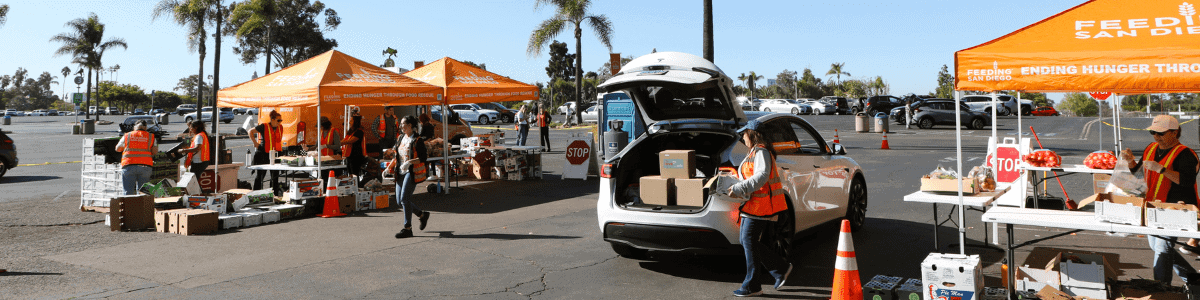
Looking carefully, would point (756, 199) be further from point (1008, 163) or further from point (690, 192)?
point (1008, 163)

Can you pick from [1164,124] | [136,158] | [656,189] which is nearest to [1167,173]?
[1164,124]

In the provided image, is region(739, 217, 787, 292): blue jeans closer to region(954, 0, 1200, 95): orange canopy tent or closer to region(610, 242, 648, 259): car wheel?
region(610, 242, 648, 259): car wheel

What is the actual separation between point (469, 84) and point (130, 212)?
20.0 ft

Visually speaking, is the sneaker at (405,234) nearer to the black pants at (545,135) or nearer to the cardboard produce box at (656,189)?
the cardboard produce box at (656,189)

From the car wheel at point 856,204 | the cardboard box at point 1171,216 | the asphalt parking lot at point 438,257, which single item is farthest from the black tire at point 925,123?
the cardboard box at point 1171,216

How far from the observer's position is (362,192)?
1148 cm

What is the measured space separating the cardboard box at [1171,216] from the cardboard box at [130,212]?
34.3 ft

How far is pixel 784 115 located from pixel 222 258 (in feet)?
19.2

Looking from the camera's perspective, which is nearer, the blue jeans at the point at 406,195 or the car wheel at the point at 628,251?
the car wheel at the point at 628,251

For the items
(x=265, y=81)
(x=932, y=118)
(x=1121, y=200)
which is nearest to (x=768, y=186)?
(x=1121, y=200)

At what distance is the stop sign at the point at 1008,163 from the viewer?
8.97 metres

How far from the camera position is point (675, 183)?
6559 mm

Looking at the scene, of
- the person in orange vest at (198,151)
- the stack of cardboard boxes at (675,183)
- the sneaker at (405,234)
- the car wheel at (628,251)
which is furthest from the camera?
the person in orange vest at (198,151)

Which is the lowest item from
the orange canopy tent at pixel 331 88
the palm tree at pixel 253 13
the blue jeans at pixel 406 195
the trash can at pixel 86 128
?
the blue jeans at pixel 406 195
